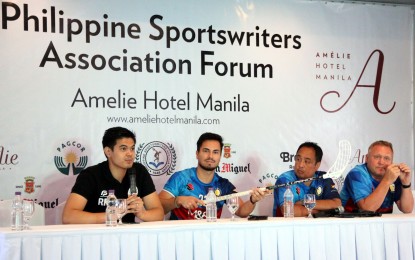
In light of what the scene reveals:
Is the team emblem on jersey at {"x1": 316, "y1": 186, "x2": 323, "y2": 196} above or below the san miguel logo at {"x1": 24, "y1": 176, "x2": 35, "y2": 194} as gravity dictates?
below

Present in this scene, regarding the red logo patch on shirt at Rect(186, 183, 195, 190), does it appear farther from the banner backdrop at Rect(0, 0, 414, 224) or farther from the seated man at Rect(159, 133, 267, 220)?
the banner backdrop at Rect(0, 0, 414, 224)

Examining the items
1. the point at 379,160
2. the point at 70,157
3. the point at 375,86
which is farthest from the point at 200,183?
the point at 375,86

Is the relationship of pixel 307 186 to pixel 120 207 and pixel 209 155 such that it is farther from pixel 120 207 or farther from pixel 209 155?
pixel 120 207

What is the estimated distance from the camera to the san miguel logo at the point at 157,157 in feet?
16.6

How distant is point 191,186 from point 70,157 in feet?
3.26

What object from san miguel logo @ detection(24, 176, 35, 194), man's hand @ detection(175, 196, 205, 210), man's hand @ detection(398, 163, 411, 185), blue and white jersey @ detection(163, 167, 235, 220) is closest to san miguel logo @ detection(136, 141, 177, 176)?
blue and white jersey @ detection(163, 167, 235, 220)

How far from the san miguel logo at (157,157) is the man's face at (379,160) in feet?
5.28

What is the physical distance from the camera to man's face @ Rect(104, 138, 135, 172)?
4238 mm

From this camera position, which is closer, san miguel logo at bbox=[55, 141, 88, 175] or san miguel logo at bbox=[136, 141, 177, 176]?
san miguel logo at bbox=[55, 141, 88, 175]

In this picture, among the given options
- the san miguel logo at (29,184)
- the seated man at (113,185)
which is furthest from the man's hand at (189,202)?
the san miguel logo at (29,184)

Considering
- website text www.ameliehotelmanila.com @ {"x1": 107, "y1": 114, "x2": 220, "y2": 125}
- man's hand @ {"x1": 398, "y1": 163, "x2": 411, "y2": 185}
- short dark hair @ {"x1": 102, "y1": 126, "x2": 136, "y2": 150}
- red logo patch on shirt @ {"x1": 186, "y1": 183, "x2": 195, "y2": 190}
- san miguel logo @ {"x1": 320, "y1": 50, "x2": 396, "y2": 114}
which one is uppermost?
san miguel logo @ {"x1": 320, "y1": 50, "x2": 396, "y2": 114}

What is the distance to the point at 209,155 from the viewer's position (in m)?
4.82

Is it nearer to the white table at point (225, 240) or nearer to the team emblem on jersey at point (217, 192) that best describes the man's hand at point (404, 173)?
the white table at point (225, 240)

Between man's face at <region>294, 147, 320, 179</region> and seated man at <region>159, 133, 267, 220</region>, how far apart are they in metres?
0.56
